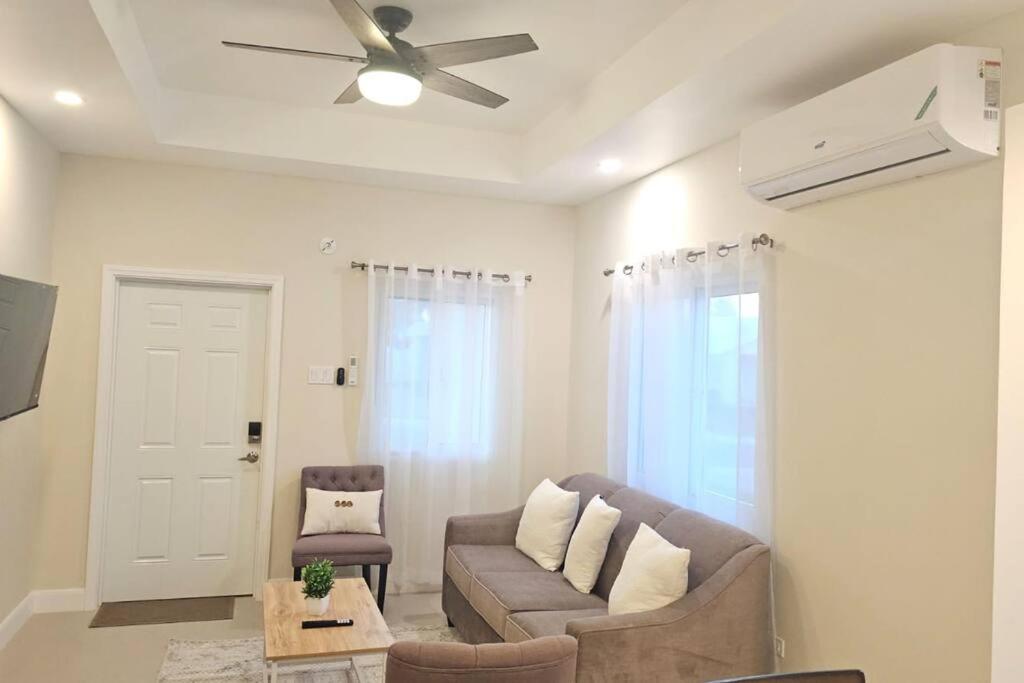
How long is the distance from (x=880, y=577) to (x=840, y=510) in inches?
11.4

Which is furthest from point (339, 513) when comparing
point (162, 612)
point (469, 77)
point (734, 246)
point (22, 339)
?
point (734, 246)

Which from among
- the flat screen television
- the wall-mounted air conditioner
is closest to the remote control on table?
the flat screen television

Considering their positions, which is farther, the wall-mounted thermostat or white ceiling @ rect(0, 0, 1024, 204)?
the wall-mounted thermostat

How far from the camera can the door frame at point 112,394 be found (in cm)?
452

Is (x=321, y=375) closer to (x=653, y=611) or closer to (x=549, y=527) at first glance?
(x=549, y=527)

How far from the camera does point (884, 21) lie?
247 cm

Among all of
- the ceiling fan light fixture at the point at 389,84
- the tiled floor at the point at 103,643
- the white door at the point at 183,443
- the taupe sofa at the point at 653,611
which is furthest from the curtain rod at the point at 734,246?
the white door at the point at 183,443

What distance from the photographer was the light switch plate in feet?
16.2

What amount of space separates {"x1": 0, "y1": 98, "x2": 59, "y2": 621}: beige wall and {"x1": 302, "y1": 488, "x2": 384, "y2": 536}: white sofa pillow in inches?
58.7

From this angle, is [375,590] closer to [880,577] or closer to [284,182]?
[284,182]

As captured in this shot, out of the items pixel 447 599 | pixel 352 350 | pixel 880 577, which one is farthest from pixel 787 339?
pixel 352 350

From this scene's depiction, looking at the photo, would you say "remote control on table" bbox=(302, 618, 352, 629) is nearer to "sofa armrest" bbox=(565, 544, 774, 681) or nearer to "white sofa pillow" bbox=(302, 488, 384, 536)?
"sofa armrest" bbox=(565, 544, 774, 681)

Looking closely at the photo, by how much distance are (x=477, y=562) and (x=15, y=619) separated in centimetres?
248

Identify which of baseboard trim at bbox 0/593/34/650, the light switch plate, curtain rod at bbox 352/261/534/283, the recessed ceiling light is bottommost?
baseboard trim at bbox 0/593/34/650
